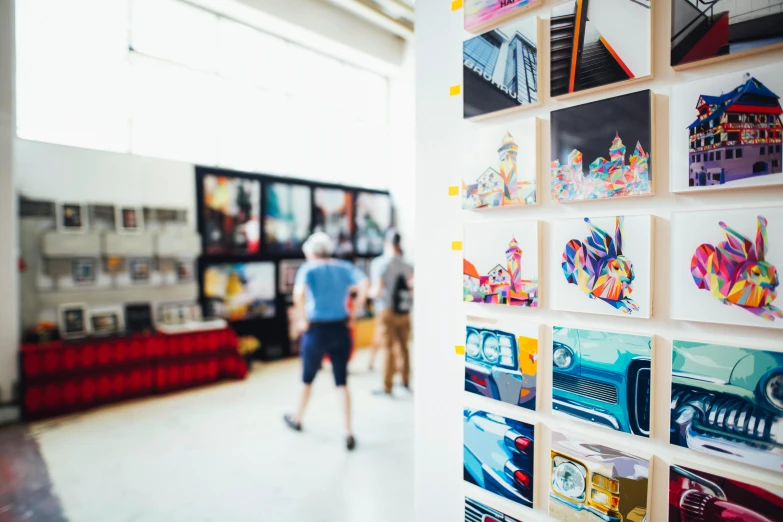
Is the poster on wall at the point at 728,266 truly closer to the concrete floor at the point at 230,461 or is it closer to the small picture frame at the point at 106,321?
the concrete floor at the point at 230,461

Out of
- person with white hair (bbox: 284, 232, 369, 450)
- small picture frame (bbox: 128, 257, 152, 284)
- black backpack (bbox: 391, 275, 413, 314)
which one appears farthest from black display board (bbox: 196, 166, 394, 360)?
person with white hair (bbox: 284, 232, 369, 450)

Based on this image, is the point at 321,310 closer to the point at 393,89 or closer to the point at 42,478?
the point at 42,478

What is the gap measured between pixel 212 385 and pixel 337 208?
3.21 m

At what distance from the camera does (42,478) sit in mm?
2924

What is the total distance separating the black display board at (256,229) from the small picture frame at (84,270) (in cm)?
113

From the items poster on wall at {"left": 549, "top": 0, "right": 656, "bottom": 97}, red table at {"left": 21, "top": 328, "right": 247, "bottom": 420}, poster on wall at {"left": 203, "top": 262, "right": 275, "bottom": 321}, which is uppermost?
poster on wall at {"left": 549, "top": 0, "right": 656, "bottom": 97}

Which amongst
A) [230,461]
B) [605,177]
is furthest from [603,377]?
[230,461]

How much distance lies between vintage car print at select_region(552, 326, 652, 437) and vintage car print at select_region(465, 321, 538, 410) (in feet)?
0.28

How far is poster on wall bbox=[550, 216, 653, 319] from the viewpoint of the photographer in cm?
128

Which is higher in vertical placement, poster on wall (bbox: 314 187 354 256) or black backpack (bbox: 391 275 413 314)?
poster on wall (bbox: 314 187 354 256)

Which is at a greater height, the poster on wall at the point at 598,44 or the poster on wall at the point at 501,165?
the poster on wall at the point at 598,44

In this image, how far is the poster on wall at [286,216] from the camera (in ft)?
20.2

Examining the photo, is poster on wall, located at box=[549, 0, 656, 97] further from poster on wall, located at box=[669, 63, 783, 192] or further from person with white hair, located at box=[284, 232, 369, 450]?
person with white hair, located at box=[284, 232, 369, 450]

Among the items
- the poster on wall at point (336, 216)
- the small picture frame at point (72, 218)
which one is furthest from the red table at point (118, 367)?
the poster on wall at point (336, 216)
